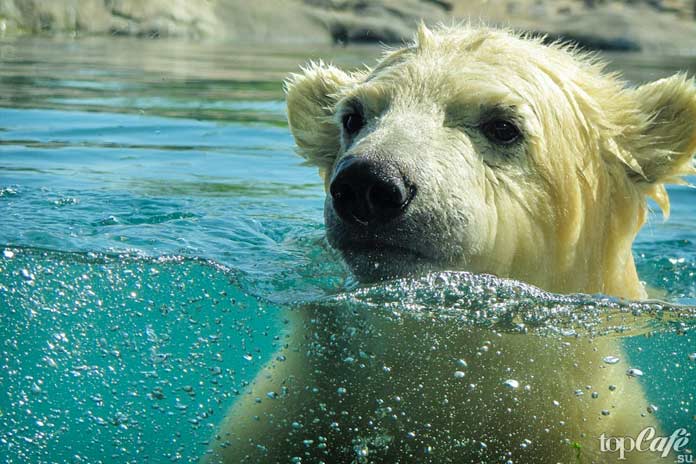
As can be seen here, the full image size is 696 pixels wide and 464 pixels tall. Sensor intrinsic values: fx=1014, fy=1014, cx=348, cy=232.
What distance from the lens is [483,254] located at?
4.26 m

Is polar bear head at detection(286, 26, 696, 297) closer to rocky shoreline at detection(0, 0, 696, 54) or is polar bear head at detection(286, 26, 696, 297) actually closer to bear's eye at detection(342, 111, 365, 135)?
bear's eye at detection(342, 111, 365, 135)

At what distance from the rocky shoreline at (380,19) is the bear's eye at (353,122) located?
1506cm

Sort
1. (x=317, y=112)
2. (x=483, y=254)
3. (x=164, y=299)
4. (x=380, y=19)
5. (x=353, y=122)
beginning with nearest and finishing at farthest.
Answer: (x=483, y=254) → (x=353, y=122) → (x=164, y=299) → (x=317, y=112) → (x=380, y=19)

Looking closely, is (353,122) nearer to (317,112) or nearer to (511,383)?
(317,112)

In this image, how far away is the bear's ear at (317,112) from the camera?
17.4ft

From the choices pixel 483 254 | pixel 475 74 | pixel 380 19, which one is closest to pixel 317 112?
pixel 475 74

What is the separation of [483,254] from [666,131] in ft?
3.98

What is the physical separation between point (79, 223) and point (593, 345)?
2.97 meters

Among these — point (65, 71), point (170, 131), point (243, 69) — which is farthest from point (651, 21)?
point (170, 131)

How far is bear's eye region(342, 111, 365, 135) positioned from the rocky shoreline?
1506 centimetres

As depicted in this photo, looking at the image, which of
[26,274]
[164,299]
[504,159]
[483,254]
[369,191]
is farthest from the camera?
[26,274]

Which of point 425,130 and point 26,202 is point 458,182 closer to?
point 425,130

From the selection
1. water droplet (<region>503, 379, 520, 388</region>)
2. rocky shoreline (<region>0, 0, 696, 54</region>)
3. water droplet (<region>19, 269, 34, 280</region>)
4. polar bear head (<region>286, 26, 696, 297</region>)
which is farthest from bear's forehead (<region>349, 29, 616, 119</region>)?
rocky shoreline (<region>0, 0, 696, 54</region>)

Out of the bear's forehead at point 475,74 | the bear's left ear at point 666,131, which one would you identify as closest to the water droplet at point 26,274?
the bear's forehead at point 475,74
